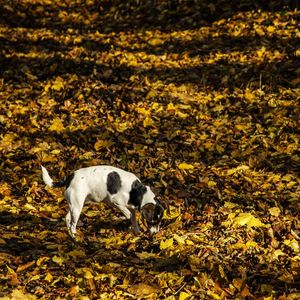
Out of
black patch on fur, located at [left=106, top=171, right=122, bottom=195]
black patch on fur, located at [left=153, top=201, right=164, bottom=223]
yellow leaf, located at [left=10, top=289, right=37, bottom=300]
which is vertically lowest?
yellow leaf, located at [left=10, top=289, right=37, bottom=300]

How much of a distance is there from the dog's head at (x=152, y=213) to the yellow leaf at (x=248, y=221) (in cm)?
113

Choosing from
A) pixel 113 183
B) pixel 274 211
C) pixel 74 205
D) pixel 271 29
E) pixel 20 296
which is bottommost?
pixel 274 211

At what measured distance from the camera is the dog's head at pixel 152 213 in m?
6.14

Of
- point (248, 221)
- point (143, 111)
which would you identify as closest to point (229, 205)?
point (248, 221)

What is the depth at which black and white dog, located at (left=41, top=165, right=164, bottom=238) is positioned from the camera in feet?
20.3

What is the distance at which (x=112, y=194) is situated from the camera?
6324mm

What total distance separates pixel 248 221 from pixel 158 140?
11.3 ft

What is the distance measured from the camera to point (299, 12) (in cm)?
1391

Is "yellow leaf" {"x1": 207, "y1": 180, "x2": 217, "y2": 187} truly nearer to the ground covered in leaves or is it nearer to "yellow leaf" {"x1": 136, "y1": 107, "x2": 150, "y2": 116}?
the ground covered in leaves

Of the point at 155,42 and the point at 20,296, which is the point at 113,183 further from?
the point at 155,42

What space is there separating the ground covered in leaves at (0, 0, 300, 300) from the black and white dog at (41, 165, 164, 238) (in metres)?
0.30

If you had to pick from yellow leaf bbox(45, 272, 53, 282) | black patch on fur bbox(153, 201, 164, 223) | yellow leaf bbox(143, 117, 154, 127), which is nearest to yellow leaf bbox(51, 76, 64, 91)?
yellow leaf bbox(143, 117, 154, 127)

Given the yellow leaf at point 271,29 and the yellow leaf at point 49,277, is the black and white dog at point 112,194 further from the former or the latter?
the yellow leaf at point 271,29

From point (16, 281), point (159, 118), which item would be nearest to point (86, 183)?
point (16, 281)
